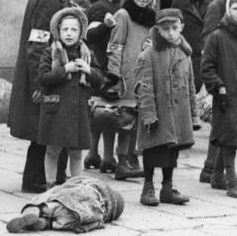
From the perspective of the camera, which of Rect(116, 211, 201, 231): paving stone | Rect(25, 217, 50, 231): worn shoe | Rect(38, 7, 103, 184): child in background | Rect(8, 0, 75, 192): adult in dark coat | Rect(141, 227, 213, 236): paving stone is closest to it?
Rect(25, 217, 50, 231): worn shoe

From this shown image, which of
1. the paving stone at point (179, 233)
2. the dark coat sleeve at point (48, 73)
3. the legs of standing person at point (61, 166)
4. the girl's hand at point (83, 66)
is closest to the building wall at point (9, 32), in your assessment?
the legs of standing person at point (61, 166)

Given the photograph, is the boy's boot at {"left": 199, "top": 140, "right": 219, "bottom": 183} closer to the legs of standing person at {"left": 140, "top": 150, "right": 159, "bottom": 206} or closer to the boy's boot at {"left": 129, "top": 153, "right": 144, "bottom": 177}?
the boy's boot at {"left": 129, "top": 153, "right": 144, "bottom": 177}

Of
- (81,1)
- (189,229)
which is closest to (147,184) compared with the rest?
(189,229)

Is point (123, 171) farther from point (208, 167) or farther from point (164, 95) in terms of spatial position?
point (164, 95)

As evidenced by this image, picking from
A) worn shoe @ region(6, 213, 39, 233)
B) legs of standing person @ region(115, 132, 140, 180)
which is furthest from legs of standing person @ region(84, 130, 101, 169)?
worn shoe @ region(6, 213, 39, 233)

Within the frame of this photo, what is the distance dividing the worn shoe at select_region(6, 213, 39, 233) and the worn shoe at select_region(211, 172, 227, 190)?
111 inches

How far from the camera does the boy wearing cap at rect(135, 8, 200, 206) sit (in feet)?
29.7

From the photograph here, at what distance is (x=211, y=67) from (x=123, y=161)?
1.42 m

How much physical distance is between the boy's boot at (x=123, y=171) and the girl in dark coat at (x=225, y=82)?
1018 mm

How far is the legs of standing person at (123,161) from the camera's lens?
10.5m

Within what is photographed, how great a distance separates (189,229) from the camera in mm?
8164

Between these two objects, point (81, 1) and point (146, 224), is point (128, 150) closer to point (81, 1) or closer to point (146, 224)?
point (81, 1)

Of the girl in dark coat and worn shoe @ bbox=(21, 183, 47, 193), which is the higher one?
the girl in dark coat

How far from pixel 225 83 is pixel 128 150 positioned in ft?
5.08
